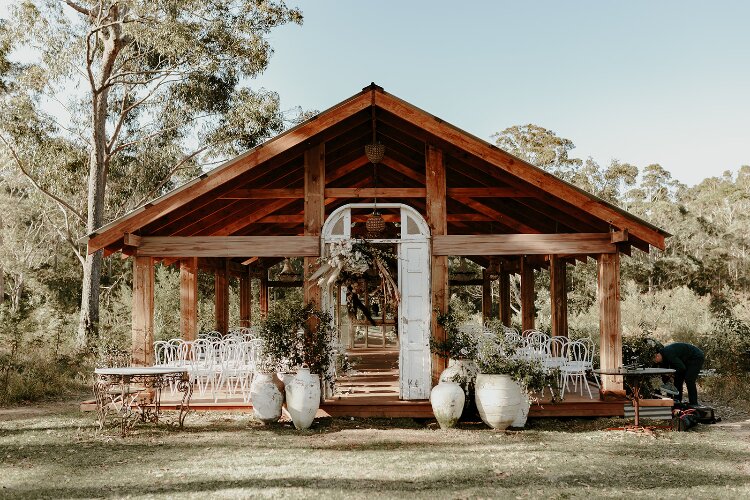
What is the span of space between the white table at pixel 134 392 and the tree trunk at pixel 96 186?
23.5ft

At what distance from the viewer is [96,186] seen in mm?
15883

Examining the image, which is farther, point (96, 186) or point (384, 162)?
point (96, 186)

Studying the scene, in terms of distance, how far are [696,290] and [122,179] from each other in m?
24.8

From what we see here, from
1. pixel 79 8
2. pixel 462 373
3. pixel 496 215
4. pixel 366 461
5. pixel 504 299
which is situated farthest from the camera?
pixel 79 8

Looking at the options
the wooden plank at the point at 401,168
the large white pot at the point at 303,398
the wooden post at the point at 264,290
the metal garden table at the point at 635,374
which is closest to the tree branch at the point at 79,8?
the wooden post at the point at 264,290

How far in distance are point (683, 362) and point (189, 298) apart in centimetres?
878

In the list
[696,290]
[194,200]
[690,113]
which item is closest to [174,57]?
[194,200]

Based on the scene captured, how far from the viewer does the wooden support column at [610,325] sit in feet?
27.0

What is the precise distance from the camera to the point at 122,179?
19.6 meters

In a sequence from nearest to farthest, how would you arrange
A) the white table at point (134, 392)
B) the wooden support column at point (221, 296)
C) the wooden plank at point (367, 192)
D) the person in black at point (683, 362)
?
the white table at point (134, 392) < the wooden plank at point (367, 192) < the person in black at point (683, 362) < the wooden support column at point (221, 296)

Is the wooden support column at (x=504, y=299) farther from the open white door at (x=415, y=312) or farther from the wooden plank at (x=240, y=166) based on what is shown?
the wooden plank at (x=240, y=166)

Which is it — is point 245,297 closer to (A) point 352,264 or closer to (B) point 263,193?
(B) point 263,193

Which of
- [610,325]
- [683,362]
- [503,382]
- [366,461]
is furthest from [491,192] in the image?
[366,461]

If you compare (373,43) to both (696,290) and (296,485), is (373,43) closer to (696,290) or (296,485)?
(296,485)
